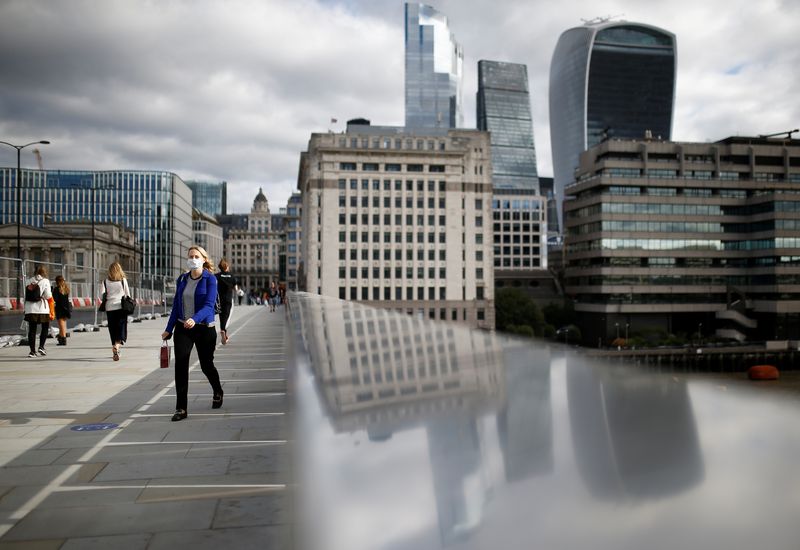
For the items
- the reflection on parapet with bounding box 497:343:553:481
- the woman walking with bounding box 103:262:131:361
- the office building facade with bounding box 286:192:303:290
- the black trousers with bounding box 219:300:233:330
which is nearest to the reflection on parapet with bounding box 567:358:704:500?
the reflection on parapet with bounding box 497:343:553:481

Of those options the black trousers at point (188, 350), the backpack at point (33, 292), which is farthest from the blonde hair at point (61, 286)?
the black trousers at point (188, 350)

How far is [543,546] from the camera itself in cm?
133

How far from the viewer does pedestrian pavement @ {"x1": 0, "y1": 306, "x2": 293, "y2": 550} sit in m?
4.47

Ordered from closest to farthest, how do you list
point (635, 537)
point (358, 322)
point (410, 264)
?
point (635, 537) < point (358, 322) < point (410, 264)

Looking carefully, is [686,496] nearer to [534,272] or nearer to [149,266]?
[534,272]

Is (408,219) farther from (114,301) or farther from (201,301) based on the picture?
(201,301)

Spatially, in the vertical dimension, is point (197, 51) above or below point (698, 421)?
above

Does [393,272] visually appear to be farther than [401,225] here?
No

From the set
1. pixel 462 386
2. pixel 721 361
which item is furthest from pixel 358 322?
pixel 721 361

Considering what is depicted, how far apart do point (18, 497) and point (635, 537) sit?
5.46m

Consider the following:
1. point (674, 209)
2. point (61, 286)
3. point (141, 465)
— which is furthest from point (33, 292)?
point (674, 209)

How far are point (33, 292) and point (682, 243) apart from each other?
92696mm

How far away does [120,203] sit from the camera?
140 meters

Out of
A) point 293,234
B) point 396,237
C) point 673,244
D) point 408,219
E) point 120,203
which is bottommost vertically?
point 673,244
